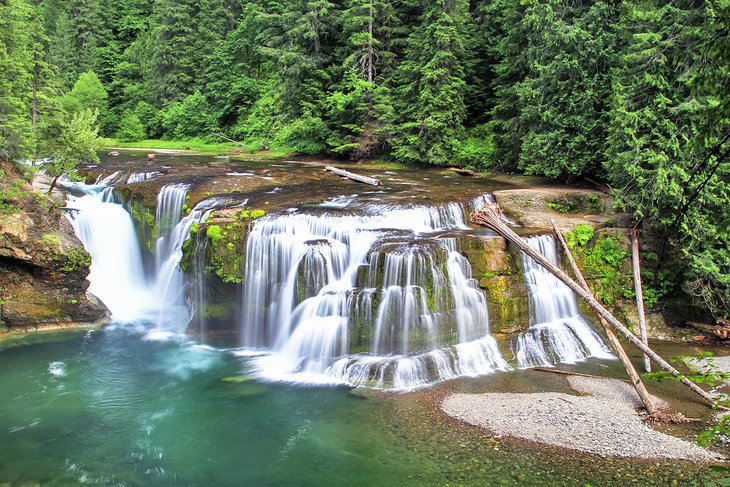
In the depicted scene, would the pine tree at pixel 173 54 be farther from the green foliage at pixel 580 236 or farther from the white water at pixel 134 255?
the green foliage at pixel 580 236

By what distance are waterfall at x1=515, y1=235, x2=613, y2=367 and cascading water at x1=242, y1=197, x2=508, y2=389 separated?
88 centimetres

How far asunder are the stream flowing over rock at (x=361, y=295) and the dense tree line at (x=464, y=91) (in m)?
3.41

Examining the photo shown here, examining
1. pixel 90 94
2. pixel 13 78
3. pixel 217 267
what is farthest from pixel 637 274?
pixel 90 94

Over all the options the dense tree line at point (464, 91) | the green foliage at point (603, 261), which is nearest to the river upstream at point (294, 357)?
the green foliage at point (603, 261)

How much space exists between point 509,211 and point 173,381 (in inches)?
384

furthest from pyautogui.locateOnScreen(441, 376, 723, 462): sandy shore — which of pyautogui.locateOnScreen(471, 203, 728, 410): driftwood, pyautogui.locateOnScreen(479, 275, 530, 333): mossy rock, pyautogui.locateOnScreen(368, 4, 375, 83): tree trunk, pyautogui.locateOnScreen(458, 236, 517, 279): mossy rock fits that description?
pyautogui.locateOnScreen(368, 4, 375, 83): tree trunk

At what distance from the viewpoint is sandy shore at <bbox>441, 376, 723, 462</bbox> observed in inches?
274

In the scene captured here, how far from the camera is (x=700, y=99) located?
1080cm

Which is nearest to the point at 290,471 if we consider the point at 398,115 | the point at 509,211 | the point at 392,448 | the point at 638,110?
the point at 392,448

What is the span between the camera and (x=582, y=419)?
25.5ft

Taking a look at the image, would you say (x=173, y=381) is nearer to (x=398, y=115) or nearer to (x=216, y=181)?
(x=216, y=181)

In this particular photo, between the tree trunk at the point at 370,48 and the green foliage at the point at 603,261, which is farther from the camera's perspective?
the tree trunk at the point at 370,48

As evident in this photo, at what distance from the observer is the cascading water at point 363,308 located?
9.89 m

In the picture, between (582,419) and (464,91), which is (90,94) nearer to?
(464,91)
